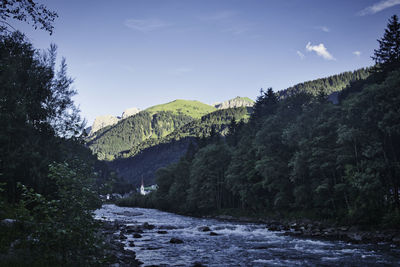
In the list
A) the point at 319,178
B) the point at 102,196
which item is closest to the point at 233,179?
the point at 319,178

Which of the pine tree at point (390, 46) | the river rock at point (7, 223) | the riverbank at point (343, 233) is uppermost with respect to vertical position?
the pine tree at point (390, 46)

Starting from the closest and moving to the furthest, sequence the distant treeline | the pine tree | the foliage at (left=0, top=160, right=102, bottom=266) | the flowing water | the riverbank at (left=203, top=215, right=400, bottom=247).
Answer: the foliage at (left=0, top=160, right=102, bottom=266) < the flowing water < the riverbank at (left=203, top=215, right=400, bottom=247) < the distant treeline < the pine tree

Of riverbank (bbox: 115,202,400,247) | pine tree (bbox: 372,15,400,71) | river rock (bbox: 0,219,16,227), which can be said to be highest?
pine tree (bbox: 372,15,400,71)

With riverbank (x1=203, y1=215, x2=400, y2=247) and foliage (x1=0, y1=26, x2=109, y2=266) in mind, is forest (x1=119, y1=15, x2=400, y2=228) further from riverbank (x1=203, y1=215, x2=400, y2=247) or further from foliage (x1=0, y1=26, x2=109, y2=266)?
foliage (x1=0, y1=26, x2=109, y2=266)

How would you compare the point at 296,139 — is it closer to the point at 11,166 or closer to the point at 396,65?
the point at 396,65


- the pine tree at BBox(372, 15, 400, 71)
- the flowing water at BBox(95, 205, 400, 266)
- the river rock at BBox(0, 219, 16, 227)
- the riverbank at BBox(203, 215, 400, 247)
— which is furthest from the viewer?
the pine tree at BBox(372, 15, 400, 71)

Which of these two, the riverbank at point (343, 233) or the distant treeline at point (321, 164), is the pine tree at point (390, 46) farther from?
the riverbank at point (343, 233)

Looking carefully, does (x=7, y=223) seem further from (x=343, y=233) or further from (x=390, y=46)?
(x=390, y=46)

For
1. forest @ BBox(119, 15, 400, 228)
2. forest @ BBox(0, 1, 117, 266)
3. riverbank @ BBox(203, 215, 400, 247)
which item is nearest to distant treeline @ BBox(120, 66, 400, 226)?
forest @ BBox(119, 15, 400, 228)

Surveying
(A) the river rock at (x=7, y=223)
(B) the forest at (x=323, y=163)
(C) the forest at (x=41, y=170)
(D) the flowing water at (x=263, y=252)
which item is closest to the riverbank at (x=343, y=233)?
(B) the forest at (x=323, y=163)

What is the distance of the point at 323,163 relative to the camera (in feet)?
140

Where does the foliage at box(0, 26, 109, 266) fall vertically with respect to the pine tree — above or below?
below

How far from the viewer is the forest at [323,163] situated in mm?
33219

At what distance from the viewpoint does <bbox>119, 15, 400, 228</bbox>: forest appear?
109ft
